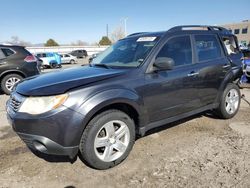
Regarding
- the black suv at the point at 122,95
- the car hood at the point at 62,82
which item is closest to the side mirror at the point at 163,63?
the black suv at the point at 122,95

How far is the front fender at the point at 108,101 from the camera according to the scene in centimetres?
290

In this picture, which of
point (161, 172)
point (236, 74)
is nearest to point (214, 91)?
point (236, 74)

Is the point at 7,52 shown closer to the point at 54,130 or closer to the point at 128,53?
the point at 128,53

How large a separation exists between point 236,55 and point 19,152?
4637mm

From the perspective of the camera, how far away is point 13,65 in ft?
27.3

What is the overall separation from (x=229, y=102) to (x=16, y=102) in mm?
4112

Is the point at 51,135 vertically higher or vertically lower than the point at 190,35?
lower

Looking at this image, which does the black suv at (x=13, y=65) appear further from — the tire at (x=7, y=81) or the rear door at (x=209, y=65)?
the rear door at (x=209, y=65)

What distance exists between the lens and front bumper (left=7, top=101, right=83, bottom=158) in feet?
9.20

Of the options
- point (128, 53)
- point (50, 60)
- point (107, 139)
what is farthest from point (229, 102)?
point (50, 60)

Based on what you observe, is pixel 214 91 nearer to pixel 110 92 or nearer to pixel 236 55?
pixel 236 55

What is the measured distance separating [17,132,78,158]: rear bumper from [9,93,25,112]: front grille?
38cm

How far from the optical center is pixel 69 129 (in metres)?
2.85

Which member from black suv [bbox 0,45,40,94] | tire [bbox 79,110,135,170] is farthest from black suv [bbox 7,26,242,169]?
black suv [bbox 0,45,40,94]
